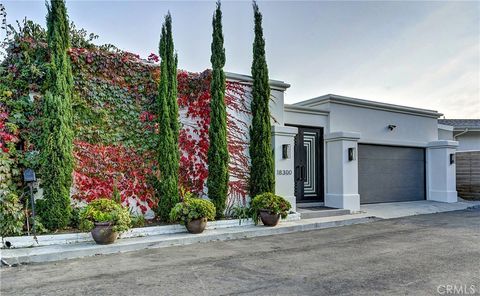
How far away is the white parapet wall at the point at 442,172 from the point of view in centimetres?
1332

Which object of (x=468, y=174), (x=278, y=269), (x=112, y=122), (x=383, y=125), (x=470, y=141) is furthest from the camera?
(x=470, y=141)

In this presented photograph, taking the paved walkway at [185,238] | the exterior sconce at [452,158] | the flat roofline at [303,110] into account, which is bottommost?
the paved walkway at [185,238]

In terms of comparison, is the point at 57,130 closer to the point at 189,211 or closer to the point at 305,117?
the point at 189,211

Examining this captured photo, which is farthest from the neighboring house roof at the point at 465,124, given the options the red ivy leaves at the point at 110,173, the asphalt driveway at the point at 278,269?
the red ivy leaves at the point at 110,173

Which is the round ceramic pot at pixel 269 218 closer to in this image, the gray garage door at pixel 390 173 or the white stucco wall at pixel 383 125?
the white stucco wall at pixel 383 125

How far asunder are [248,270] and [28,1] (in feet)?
24.9

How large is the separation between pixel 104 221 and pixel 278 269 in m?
3.31

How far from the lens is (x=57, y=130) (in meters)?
6.71

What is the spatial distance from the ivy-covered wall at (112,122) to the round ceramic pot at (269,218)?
4.16 feet

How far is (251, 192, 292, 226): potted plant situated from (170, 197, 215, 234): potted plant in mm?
1397

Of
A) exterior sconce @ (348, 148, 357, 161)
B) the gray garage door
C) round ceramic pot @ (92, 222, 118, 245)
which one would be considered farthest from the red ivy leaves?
the gray garage door

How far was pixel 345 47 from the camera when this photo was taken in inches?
449

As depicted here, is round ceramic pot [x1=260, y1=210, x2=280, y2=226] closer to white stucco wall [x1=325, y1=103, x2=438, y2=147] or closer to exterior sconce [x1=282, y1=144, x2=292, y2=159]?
exterior sconce [x1=282, y1=144, x2=292, y2=159]

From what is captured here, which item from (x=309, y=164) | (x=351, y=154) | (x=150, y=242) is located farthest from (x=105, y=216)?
(x=351, y=154)
